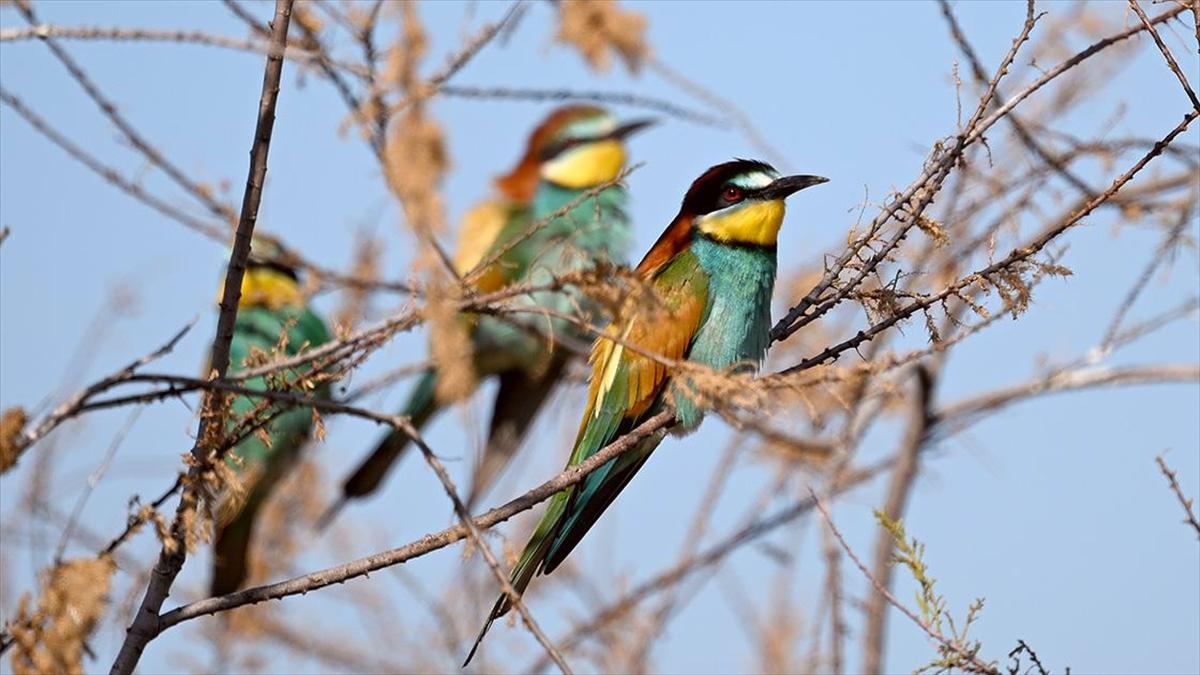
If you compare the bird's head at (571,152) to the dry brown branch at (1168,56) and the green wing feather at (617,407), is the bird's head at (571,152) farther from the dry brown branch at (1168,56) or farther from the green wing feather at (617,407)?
the dry brown branch at (1168,56)

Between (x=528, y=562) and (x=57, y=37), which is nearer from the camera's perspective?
(x=57, y=37)

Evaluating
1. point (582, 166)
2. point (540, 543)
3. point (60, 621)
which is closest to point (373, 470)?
point (582, 166)

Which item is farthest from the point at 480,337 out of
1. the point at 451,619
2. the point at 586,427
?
the point at 586,427

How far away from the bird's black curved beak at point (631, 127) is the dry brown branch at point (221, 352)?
4.54 m

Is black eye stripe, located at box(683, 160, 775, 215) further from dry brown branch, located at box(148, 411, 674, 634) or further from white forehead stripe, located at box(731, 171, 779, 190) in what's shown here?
dry brown branch, located at box(148, 411, 674, 634)

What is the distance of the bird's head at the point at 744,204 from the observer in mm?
2895

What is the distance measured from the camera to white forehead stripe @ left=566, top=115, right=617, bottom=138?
21.0 ft

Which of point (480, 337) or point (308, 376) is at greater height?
point (480, 337)

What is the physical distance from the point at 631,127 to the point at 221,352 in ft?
15.5

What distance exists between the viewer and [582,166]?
20.5 ft

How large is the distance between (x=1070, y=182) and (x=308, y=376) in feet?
5.42

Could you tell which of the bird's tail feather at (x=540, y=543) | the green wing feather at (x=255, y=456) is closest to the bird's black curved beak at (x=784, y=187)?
the bird's tail feather at (x=540, y=543)

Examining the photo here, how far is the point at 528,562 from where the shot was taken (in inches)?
102

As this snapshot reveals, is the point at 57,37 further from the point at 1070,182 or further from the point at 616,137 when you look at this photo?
the point at 616,137
